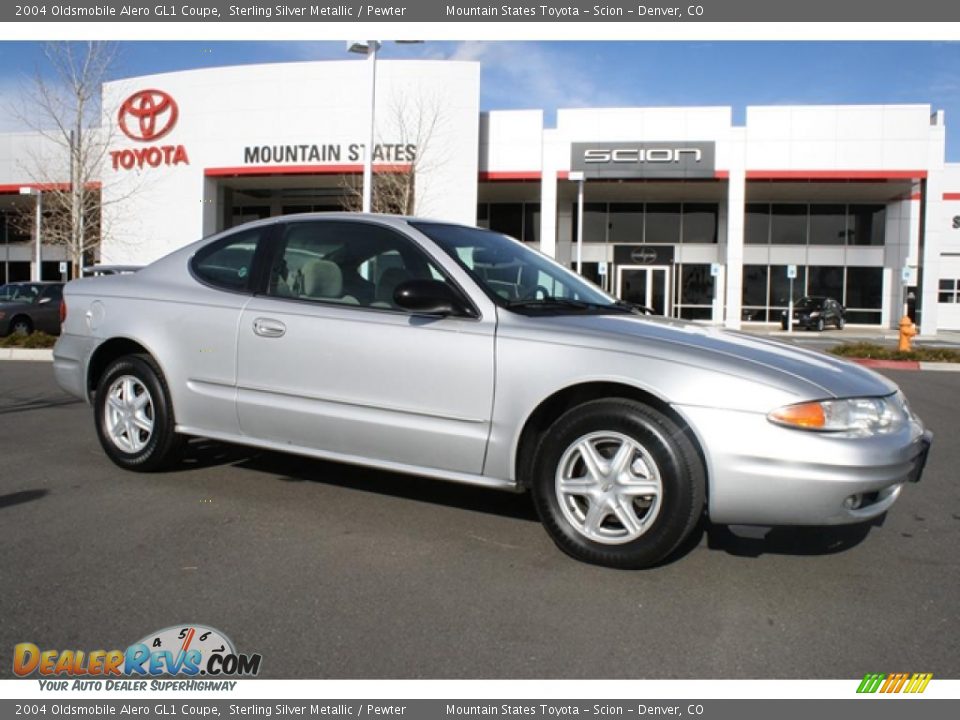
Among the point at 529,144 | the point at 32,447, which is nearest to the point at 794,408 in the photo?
the point at 32,447

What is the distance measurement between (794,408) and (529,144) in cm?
2484

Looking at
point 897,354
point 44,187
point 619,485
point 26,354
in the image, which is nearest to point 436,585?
point 619,485

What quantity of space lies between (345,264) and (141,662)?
2367 mm

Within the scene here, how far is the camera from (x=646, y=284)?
3152cm

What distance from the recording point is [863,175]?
26406mm

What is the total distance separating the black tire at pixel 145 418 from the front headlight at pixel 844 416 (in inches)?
135

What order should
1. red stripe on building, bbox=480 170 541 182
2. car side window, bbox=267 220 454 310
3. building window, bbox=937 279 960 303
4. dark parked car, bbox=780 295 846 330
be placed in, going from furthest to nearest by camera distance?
building window, bbox=937 279 960 303 < dark parked car, bbox=780 295 846 330 < red stripe on building, bbox=480 170 541 182 < car side window, bbox=267 220 454 310

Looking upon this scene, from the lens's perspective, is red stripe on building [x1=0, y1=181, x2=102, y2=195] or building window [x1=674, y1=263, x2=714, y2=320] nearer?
red stripe on building [x1=0, y1=181, x2=102, y2=195]

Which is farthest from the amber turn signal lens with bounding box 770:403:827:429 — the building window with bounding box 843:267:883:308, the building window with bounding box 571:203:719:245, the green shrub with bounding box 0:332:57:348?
the building window with bounding box 843:267:883:308

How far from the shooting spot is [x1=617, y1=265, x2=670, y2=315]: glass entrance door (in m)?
31.3

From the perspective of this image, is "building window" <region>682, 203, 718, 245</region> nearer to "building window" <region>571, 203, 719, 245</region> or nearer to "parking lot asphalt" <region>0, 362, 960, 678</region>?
"building window" <region>571, 203, 719, 245</region>

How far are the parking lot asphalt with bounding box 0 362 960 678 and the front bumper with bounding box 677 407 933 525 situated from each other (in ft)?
1.17
